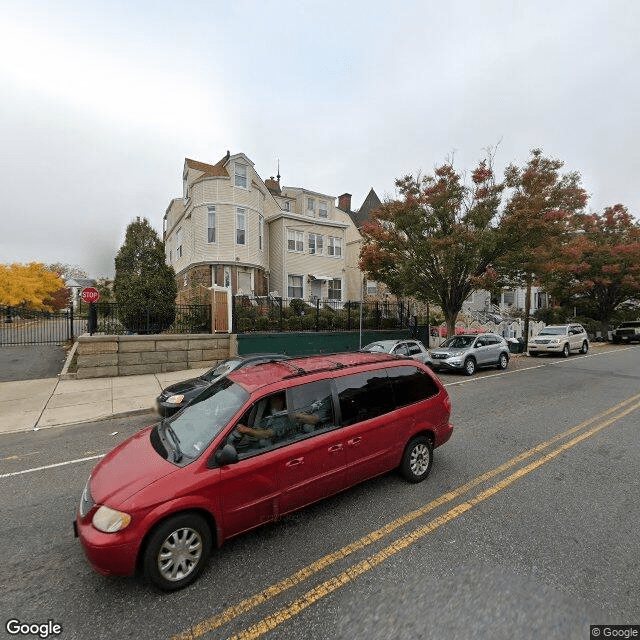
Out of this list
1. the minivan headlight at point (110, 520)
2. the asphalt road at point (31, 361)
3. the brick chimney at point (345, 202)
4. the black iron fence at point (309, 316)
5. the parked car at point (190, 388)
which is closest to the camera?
the minivan headlight at point (110, 520)

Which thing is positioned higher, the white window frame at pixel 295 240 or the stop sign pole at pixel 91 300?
the white window frame at pixel 295 240

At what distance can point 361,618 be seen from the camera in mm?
2574

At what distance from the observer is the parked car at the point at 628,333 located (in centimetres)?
2653

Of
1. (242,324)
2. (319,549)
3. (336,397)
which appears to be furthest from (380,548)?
(242,324)

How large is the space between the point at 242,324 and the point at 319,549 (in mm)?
11957

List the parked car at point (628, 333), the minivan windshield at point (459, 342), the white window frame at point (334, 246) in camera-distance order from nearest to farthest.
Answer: the minivan windshield at point (459, 342) → the parked car at point (628, 333) → the white window frame at point (334, 246)

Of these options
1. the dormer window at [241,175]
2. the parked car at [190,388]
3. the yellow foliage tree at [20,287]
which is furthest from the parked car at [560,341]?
the yellow foliage tree at [20,287]

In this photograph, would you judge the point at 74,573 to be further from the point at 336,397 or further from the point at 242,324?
the point at 242,324

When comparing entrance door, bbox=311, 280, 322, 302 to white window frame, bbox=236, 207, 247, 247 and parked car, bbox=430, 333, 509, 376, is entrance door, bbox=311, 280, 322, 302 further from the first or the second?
parked car, bbox=430, 333, 509, 376

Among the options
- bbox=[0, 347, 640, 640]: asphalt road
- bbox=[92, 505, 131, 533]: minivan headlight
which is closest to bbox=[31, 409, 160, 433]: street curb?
bbox=[0, 347, 640, 640]: asphalt road

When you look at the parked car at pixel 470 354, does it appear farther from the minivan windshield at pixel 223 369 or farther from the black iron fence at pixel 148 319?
the black iron fence at pixel 148 319

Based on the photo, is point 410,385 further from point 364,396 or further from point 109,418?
point 109,418

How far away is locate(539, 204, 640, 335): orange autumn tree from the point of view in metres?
25.1

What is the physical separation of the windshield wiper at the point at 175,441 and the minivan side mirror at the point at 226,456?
0.40m
